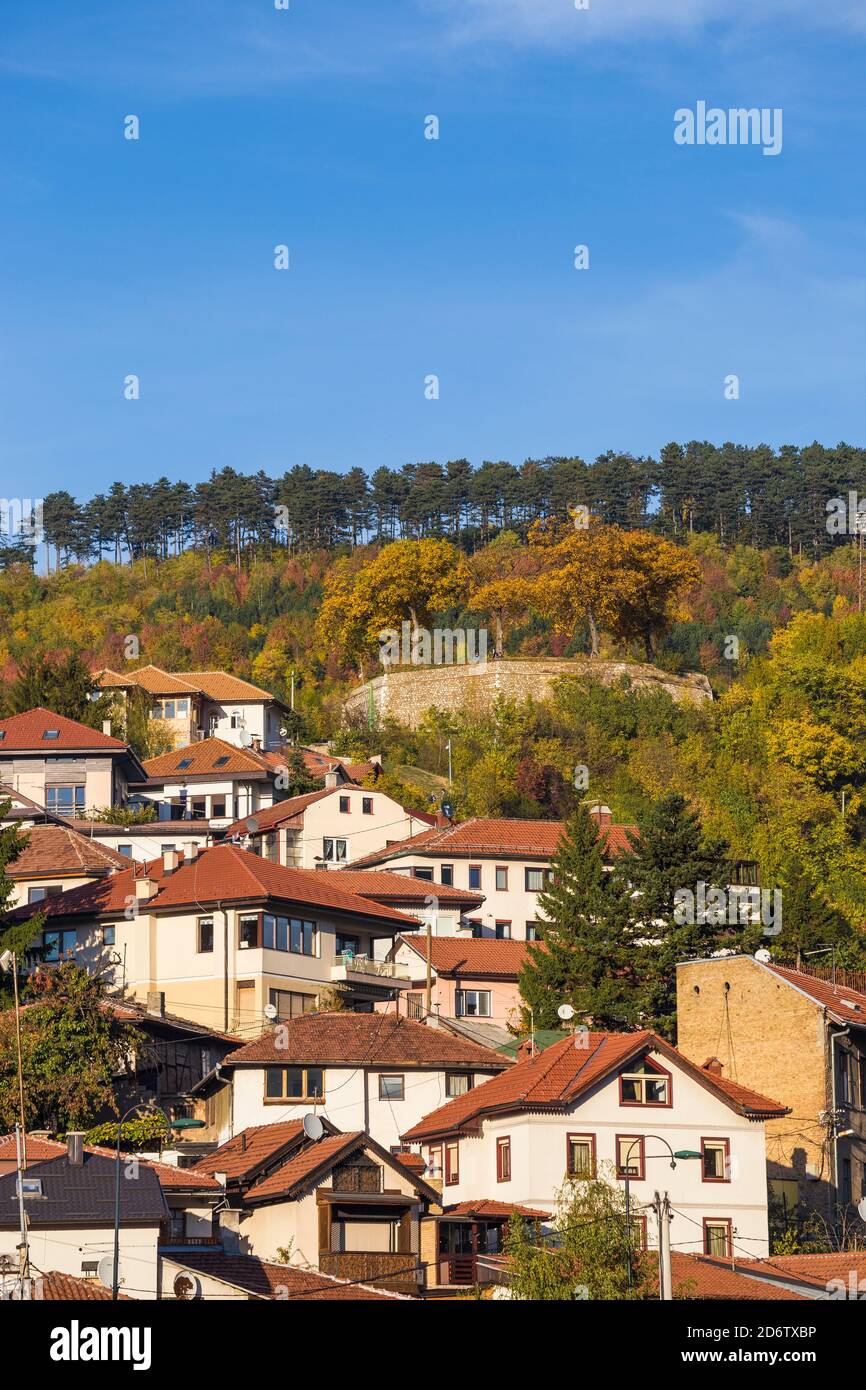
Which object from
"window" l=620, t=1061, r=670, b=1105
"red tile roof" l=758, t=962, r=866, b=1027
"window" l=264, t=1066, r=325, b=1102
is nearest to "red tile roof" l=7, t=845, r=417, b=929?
"window" l=264, t=1066, r=325, b=1102

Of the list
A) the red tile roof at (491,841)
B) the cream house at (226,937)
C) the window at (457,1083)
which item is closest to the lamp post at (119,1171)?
the window at (457,1083)

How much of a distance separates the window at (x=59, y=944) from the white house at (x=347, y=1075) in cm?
1054

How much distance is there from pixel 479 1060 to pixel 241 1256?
12506 mm

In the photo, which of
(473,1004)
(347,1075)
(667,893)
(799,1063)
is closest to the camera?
(799,1063)

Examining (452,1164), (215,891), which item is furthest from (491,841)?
(452,1164)

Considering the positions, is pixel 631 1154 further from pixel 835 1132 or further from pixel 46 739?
pixel 46 739

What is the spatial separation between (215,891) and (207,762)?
95.7 feet

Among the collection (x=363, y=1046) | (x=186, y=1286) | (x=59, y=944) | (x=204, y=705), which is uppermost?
(x=204, y=705)

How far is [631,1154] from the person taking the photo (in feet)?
161

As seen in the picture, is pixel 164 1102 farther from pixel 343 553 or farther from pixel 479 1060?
pixel 343 553

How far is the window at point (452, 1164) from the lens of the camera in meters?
49.8

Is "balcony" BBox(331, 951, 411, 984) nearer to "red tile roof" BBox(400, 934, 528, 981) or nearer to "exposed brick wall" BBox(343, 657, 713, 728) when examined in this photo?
"red tile roof" BBox(400, 934, 528, 981)

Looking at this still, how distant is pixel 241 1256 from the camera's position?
4419cm
